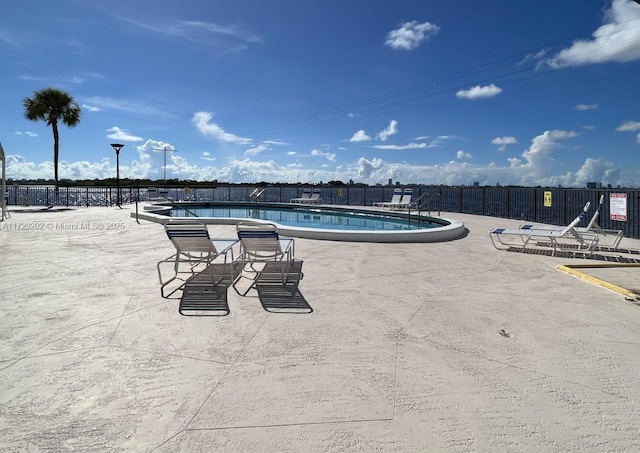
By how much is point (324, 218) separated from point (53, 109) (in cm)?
2357

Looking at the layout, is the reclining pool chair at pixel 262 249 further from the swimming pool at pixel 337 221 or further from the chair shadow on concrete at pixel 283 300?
the swimming pool at pixel 337 221

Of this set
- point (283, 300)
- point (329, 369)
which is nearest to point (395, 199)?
point (283, 300)

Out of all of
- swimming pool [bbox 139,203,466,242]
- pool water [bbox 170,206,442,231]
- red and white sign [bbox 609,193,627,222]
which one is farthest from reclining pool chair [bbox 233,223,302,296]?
red and white sign [bbox 609,193,627,222]

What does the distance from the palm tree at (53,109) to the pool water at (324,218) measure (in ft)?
45.9

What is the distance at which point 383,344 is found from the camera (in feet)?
10.9

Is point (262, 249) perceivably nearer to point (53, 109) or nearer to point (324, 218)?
point (324, 218)

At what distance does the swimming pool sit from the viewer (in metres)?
9.23

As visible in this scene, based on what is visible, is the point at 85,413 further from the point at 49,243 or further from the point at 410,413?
the point at 49,243

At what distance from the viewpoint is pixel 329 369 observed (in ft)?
9.39

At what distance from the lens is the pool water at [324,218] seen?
14242 mm

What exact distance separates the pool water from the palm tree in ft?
45.9

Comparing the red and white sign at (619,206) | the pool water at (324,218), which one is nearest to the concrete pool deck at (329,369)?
the red and white sign at (619,206)

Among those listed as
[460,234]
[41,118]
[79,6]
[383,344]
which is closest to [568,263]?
[460,234]

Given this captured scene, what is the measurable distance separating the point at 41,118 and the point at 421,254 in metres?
31.6
